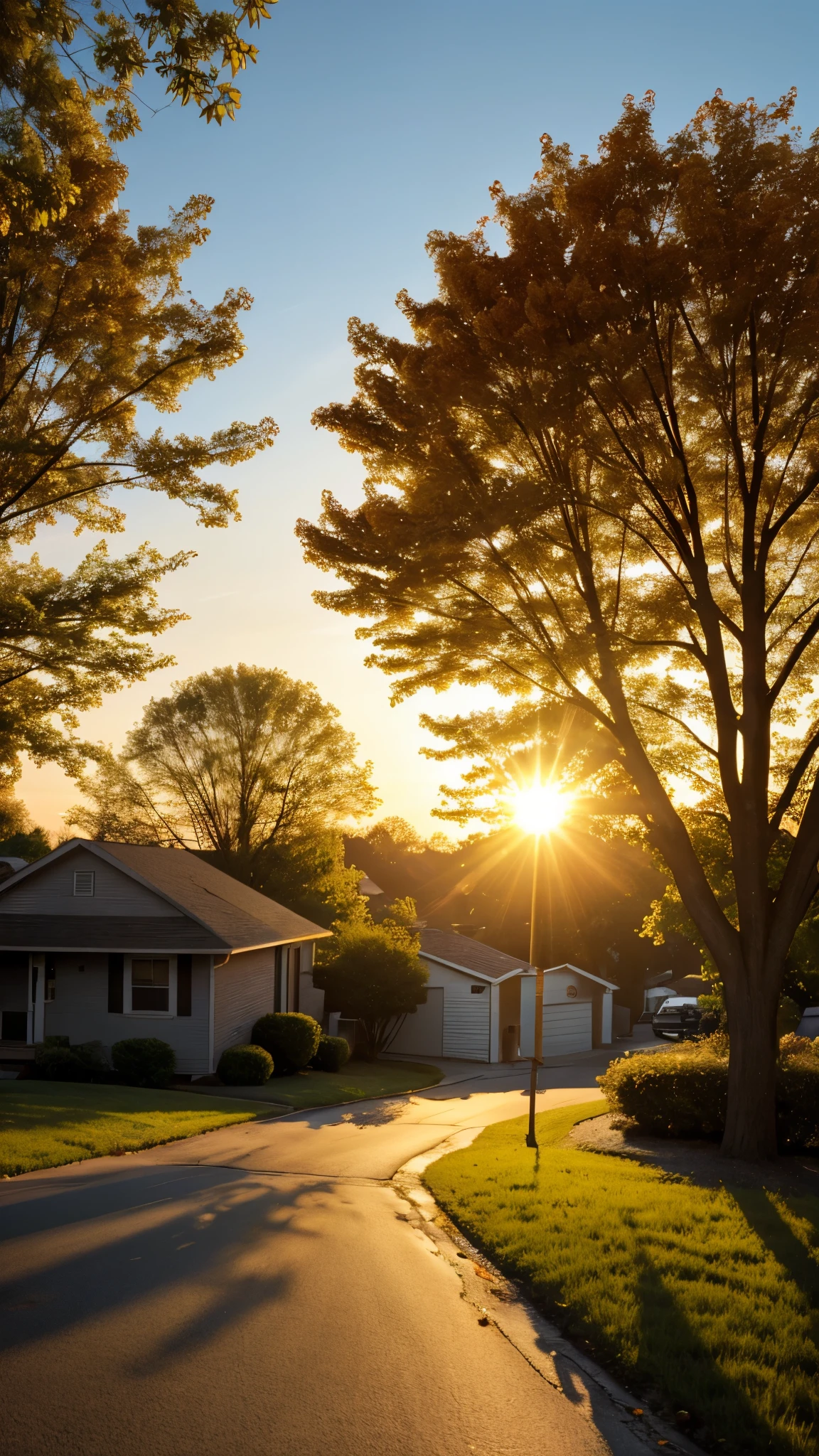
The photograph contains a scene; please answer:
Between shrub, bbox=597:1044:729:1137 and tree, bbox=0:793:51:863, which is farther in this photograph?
tree, bbox=0:793:51:863

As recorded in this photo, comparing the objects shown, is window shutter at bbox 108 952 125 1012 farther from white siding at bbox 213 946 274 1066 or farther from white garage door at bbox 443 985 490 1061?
white garage door at bbox 443 985 490 1061

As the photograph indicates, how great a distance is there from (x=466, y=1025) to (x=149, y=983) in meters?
18.6

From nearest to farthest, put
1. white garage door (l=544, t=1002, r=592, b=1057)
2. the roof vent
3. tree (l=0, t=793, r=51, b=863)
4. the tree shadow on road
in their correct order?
the tree shadow on road < the roof vent < white garage door (l=544, t=1002, r=592, b=1057) < tree (l=0, t=793, r=51, b=863)

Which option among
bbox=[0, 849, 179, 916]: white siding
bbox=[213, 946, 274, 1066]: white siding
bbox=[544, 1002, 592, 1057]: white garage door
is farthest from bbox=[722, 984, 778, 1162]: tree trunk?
bbox=[544, 1002, 592, 1057]: white garage door

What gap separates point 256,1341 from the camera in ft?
19.3

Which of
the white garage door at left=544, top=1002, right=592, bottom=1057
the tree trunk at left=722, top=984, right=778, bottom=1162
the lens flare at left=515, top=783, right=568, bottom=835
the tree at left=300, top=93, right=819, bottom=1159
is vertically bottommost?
the white garage door at left=544, top=1002, right=592, bottom=1057

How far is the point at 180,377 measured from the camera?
1577 centimetres

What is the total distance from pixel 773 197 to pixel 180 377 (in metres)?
8.69

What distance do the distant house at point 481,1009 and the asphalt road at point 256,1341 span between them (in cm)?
3195

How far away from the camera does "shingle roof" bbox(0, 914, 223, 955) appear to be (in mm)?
25734

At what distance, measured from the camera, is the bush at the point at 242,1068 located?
2577 cm

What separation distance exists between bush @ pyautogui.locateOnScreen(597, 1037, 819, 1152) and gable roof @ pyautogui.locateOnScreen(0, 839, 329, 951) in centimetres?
1299

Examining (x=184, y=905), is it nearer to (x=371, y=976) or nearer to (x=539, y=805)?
(x=371, y=976)

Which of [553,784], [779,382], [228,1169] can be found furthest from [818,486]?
[228,1169]
